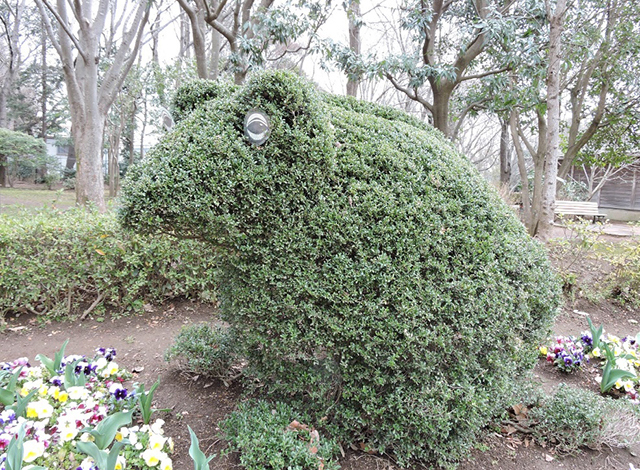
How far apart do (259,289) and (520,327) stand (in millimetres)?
1442

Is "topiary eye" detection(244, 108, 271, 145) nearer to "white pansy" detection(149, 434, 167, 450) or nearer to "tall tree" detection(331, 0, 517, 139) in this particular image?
"white pansy" detection(149, 434, 167, 450)

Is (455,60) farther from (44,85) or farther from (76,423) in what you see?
(44,85)

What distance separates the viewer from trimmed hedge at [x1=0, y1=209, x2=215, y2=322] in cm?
383

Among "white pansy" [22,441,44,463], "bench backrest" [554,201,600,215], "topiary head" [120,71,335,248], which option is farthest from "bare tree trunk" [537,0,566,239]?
"white pansy" [22,441,44,463]

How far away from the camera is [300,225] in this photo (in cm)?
169

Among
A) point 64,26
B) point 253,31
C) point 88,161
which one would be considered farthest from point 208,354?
point 64,26

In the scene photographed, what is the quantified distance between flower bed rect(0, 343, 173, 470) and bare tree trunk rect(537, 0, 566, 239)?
5482 millimetres

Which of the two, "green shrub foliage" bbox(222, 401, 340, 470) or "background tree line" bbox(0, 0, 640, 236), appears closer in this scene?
"green shrub foliage" bbox(222, 401, 340, 470)

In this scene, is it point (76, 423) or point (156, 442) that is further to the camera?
point (76, 423)

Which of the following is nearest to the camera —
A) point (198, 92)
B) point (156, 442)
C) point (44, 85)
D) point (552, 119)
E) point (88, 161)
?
point (156, 442)

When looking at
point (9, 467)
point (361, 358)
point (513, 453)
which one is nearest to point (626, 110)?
point (513, 453)

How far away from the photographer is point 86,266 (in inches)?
157

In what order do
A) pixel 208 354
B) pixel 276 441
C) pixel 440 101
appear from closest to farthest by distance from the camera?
pixel 276 441
pixel 208 354
pixel 440 101

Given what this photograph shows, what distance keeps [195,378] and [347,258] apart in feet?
5.52
